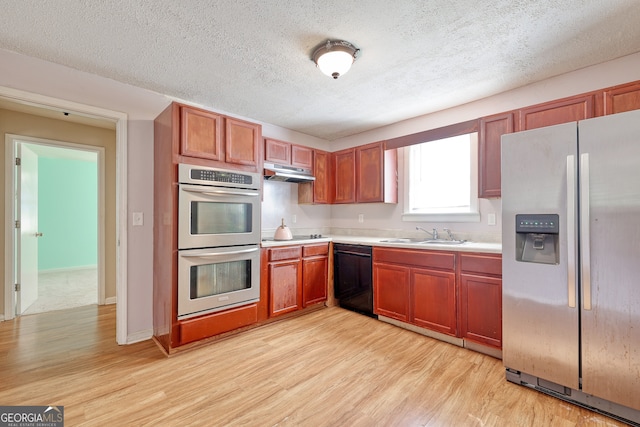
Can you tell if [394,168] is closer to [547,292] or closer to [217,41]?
[547,292]

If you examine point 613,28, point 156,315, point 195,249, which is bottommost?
point 156,315

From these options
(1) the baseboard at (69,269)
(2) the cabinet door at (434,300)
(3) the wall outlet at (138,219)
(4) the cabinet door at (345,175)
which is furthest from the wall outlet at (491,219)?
(1) the baseboard at (69,269)

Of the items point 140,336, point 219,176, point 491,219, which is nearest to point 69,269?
point 140,336

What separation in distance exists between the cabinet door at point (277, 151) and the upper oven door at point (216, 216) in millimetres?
801

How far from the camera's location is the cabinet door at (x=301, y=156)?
147 inches

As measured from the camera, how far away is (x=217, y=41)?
200 centimetres

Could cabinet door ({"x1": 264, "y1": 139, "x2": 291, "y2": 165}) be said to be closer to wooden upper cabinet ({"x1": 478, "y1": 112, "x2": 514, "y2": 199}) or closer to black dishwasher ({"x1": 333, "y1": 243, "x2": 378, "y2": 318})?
black dishwasher ({"x1": 333, "y1": 243, "x2": 378, "y2": 318})

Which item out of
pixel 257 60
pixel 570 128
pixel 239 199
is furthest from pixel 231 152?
pixel 570 128

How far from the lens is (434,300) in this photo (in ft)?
8.71

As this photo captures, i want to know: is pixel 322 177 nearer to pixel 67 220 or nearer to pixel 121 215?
pixel 121 215

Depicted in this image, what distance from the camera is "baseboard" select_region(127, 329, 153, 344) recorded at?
8.51 ft

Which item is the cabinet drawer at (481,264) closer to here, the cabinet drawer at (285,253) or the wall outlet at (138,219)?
the cabinet drawer at (285,253)

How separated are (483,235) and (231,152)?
2767mm

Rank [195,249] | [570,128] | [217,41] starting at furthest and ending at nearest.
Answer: [195,249]
[217,41]
[570,128]
